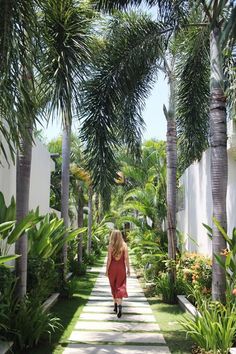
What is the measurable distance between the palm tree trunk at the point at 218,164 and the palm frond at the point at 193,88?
2.87m

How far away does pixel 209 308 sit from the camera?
273 inches

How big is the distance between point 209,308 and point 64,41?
4300mm

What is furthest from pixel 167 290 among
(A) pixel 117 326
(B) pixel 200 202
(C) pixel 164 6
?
(C) pixel 164 6

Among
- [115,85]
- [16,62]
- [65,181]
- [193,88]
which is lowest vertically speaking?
[65,181]

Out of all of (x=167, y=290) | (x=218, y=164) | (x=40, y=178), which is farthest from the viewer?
(x=40, y=178)

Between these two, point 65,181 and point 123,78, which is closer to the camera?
point 123,78

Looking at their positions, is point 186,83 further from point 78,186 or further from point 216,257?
point 78,186

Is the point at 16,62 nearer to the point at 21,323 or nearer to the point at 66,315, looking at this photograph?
the point at 21,323

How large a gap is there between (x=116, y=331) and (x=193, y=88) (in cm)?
573

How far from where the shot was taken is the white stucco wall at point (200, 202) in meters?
11.4

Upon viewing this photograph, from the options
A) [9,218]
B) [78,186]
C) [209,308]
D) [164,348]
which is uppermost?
[78,186]

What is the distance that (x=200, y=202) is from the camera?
45.7 feet

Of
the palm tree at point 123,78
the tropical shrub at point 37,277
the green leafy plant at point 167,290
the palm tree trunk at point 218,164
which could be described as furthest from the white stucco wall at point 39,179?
the palm tree trunk at point 218,164

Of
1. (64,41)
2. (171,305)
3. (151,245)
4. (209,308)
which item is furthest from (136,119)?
(209,308)
